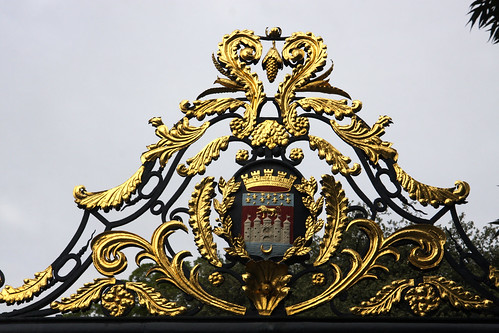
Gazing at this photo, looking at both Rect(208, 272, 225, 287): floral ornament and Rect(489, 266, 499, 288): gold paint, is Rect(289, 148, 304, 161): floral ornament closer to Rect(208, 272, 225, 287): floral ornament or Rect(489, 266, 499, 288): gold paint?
Rect(208, 272, 225, 287): floral ornament

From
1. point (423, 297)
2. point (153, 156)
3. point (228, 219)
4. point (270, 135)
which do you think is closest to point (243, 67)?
point (270, 135)

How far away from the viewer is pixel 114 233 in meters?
8.15

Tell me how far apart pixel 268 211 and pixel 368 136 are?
1.33 meters

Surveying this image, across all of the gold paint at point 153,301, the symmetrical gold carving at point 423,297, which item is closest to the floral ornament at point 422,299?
the symmetrical gold carving at point 423,297

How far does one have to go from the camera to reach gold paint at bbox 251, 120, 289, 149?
8.39m

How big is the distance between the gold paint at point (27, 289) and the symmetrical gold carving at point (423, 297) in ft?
9.56

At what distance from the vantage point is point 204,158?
8.42 metres

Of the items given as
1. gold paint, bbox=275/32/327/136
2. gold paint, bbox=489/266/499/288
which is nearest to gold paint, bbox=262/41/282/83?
gold paint, bbox=275/32/327/136

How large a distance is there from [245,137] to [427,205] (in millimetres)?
1888

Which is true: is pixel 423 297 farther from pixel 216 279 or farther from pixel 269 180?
pixel 216 279

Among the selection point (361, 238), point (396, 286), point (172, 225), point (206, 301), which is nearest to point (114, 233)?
→ point (172, 225)

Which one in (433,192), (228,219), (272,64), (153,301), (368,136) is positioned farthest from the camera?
(272,64)

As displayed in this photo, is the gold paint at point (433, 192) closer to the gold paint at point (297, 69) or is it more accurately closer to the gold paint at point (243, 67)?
the gold paint at point (297, 69)

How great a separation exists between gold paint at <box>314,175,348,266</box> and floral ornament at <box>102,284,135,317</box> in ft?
5.83
